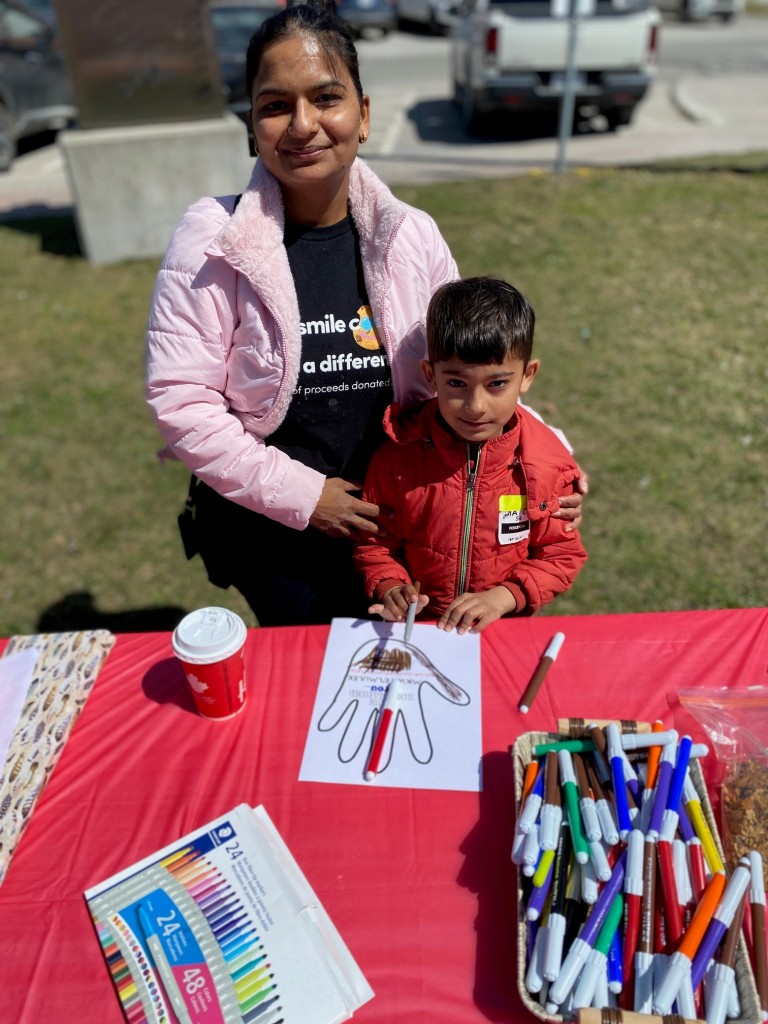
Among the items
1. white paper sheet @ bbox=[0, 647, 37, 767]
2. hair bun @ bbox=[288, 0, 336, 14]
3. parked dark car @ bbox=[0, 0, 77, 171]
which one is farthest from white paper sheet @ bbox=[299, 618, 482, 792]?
parked dark car @ bbox=[0, 0, 77, 171]

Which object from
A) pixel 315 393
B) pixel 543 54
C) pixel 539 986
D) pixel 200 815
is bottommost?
pixel 543 54

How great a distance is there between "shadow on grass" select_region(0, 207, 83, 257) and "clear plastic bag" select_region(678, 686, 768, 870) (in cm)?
669

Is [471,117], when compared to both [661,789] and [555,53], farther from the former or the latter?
[661,789]

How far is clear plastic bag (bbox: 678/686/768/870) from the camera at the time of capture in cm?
133

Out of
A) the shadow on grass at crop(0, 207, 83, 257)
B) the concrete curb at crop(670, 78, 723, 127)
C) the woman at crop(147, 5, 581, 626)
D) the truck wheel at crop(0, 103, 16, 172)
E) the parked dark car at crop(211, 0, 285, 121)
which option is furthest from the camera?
the concrete curb at crop(670, 78, 723, 127)

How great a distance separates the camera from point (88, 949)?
132cm

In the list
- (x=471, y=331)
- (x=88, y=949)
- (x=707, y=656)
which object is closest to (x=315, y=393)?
(x=471, y=331)

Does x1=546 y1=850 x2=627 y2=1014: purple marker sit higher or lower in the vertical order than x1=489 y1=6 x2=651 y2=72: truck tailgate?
higher

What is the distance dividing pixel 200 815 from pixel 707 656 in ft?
3.65

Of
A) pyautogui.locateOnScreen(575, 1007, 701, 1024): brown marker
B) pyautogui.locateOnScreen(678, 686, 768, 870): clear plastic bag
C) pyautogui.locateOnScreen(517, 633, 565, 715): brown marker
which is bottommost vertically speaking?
pyautogui.locateOnScreen(517, 633, 565, 715): brown marker

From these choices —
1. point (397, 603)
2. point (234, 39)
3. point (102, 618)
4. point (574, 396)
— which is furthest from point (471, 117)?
point (397, 603)

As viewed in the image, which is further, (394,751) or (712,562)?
(712,562)

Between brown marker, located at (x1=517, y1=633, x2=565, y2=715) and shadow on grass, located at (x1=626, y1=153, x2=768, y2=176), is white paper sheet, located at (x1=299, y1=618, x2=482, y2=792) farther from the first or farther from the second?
shadow on grass, located at (x1=626, y1=153, x2=768, y2=176)

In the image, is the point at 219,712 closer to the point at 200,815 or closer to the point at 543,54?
the point at 200,815
